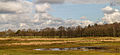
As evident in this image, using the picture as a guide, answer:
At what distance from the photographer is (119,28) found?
633 ft

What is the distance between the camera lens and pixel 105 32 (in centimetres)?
19575

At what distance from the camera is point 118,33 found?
623 ft

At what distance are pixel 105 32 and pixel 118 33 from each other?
15241mm

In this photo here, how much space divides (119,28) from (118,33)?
7.13 m

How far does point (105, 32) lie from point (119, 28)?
1736cm

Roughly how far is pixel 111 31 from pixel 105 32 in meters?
10.0

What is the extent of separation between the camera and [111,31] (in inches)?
7362
